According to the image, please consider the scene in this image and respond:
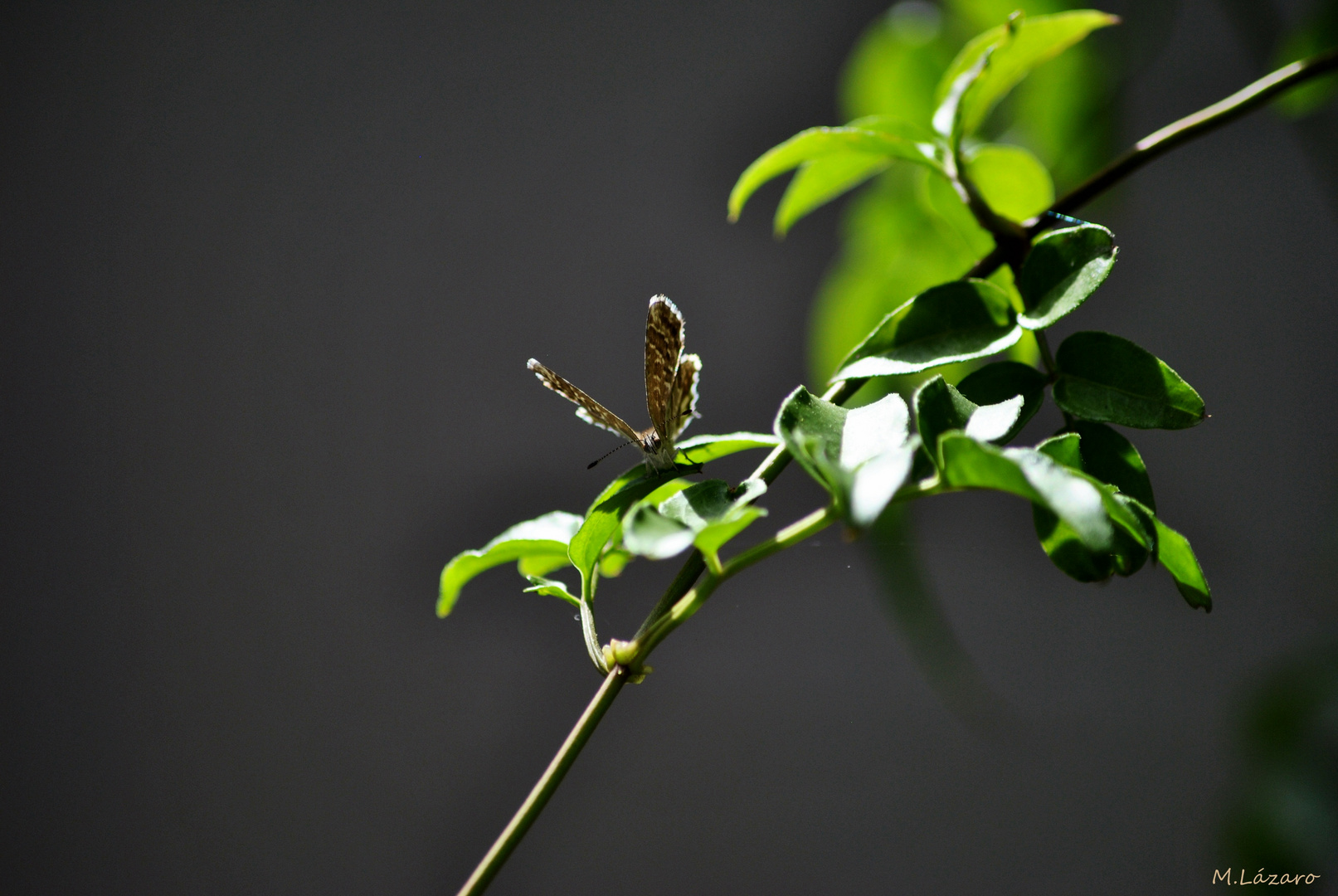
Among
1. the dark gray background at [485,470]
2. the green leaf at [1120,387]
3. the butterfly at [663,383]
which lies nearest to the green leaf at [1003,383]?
the green leaf at [1120,387]

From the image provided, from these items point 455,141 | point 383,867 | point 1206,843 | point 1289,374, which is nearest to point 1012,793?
point 1206,843

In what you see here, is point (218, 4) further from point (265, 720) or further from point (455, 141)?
point (265, 720)

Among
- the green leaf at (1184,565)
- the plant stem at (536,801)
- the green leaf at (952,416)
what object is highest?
the green leaf at (952,416)

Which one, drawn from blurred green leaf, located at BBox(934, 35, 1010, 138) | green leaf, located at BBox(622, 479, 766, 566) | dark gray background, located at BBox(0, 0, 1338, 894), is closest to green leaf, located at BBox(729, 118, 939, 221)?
blurred green leaf, located at BBox(934, 35, 1010, 138)

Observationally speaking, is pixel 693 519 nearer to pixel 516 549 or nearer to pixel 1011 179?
pixel 516 549

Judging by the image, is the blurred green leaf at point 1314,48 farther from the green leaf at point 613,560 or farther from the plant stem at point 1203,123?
the green leaf at point 613,560

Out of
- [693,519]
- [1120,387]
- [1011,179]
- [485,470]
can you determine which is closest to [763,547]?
[693,519]
